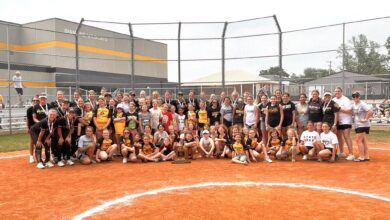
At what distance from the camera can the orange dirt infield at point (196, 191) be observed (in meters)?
4.57

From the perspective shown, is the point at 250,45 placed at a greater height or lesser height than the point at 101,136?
greater

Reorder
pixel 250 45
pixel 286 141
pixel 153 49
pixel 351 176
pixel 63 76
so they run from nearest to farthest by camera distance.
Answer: pixel 351 176 → pixel 286 141 → pixel 250 45 → pixel 153 49 → pixel 63 76

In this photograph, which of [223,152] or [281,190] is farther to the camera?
[223,152]

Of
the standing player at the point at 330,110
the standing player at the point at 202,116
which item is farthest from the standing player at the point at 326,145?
the standing player at the point at 202,116

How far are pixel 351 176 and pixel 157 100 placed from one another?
236 inches

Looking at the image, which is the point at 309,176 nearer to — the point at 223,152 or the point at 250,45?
the point at 223,152

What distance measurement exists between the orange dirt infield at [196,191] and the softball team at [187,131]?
525 mm

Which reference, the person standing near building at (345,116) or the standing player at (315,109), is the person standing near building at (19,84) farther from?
the person standing near building at (345,116)

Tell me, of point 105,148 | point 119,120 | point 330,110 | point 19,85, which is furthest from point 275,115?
point 19,85

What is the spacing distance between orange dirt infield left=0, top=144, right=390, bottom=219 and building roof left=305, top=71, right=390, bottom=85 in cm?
678

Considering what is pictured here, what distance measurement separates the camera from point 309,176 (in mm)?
6902

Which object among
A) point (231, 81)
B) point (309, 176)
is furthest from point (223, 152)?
point (231, 81)

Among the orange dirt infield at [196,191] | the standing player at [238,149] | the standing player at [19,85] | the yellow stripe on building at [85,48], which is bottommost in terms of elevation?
the orange dirt infield at [196,191]

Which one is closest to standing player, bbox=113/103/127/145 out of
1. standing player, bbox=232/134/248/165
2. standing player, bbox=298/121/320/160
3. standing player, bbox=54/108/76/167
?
standing player, bbox=54/108/76/167
